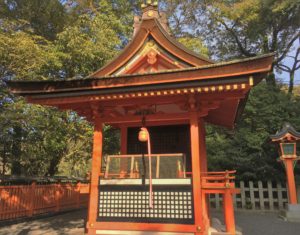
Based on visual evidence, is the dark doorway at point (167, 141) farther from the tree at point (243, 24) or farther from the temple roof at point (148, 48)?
the tree at point (243, 24)

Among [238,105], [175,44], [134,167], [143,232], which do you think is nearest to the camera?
[143,232]

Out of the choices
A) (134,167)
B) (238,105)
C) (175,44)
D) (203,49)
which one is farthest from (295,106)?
(134,167)

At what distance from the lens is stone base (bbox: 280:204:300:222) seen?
1334 cm

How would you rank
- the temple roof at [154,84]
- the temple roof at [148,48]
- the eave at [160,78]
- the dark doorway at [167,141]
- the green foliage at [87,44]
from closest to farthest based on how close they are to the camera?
the eave at [160,78]
the temple roof at [154,84]
the temple roof at [148,48]
the dark doorway at [167,141]
the green foliage at [87,44]

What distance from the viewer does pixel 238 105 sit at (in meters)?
10.0

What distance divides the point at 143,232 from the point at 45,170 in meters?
14.7

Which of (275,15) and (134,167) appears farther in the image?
(275,15)

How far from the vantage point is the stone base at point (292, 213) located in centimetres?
1334

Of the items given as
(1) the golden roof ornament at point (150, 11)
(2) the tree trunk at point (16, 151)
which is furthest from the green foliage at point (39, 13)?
(1) the golden roof ornament at point (150, 11)

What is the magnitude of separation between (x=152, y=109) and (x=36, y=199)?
7.52 meters

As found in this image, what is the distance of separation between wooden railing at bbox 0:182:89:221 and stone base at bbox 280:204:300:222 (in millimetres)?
9147

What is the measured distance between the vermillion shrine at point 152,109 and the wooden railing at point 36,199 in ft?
4.43

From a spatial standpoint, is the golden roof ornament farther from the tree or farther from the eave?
the tree

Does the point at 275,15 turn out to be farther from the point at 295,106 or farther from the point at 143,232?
the point at 143,232
